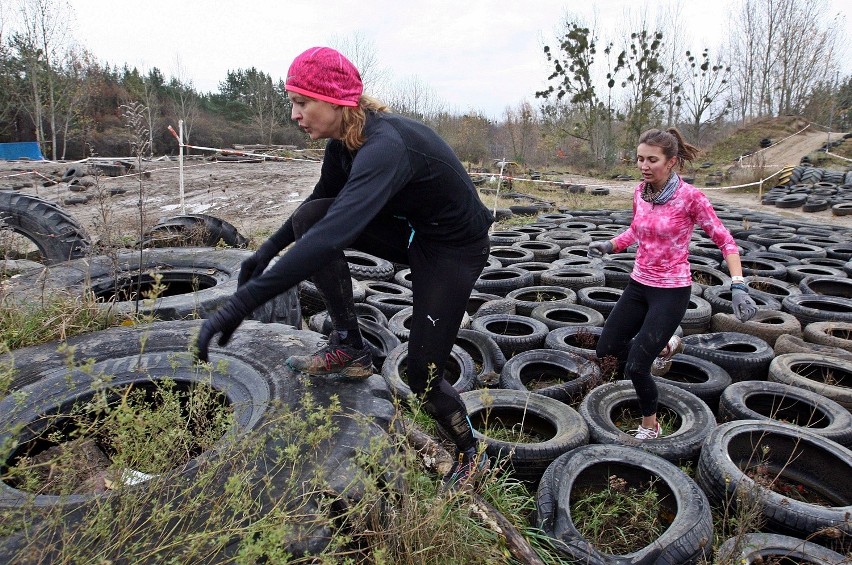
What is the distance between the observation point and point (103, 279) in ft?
14.5

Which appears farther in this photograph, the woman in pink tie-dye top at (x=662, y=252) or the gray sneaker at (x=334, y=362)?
the woman in pink tie-dye top at (x=662, y=252)

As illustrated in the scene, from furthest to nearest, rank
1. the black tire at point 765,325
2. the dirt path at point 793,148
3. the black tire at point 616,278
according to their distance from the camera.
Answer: the dirt path at point 793,148, the black tire at point 616,278, the black tire at point 765,325

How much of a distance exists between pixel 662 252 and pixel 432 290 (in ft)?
5.69

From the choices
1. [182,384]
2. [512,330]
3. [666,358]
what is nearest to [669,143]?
[666,358]

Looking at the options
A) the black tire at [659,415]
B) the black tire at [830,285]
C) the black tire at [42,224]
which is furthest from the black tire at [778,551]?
the black tire at [42,224]

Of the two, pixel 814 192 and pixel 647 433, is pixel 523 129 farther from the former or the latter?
pixel 647 433

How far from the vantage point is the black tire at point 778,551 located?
2328 millimetres

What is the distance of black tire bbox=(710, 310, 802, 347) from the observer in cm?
496

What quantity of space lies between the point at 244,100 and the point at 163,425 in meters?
51.3

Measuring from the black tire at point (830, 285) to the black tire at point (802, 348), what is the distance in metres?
2.26

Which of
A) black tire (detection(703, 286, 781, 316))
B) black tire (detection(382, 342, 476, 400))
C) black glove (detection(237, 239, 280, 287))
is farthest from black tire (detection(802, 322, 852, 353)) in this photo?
black glove (detection(237, 239, 280, 287))

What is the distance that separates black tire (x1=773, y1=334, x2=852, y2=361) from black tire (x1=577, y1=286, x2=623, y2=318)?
1.56m

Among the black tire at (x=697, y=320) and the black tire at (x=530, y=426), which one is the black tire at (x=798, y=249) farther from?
the black tire at (x=530, y=426)

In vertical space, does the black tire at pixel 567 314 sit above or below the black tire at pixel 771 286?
below
